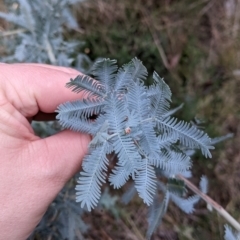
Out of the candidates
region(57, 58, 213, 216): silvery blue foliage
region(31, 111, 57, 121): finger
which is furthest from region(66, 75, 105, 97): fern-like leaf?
region(31, 111, 57, 121): finger

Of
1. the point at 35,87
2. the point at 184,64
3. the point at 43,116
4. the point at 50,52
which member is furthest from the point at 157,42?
the point at 35,87

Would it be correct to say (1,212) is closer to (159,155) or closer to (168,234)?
(159,155)

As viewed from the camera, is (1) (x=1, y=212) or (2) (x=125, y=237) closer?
(1) (x=1, y=212)

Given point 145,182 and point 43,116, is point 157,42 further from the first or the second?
point 145,182

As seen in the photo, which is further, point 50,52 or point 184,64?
point 184,64

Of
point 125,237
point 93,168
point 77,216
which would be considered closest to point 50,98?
point 93,168

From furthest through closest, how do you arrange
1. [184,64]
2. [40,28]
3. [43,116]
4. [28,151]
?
[184,64] → [40,28] → [43,116] → [28,151]

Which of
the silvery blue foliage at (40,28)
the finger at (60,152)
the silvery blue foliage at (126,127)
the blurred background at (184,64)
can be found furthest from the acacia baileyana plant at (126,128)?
the blurred background at (184,64)
